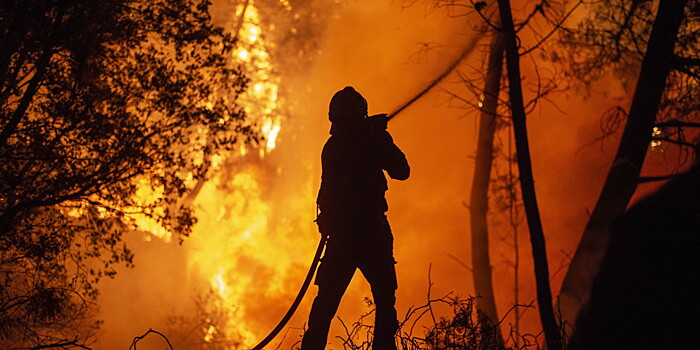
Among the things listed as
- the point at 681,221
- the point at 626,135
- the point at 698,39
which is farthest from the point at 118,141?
the point at 698,39

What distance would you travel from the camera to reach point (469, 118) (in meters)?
14.6

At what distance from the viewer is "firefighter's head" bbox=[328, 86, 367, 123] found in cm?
499

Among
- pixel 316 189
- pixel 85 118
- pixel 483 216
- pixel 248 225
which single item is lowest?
pixel 483 216

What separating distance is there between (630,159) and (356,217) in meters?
3.51

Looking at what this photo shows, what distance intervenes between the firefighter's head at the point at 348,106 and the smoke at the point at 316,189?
13.3 ft

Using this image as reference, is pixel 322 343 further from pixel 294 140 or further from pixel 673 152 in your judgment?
pixel 294 140

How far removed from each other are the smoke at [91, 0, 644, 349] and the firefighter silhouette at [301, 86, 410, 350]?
4.16 metres

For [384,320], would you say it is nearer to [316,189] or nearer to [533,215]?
[533,215]

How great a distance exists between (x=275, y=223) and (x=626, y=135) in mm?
15584

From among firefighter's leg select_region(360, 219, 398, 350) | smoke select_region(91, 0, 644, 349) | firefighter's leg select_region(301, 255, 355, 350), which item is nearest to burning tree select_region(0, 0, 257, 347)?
smoke select_region(91, 0, 644, 349)

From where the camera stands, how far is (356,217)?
196 inches

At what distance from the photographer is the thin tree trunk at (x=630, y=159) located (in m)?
6.40

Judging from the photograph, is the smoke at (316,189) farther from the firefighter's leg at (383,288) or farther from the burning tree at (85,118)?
A: the firefighter's leg at (383,288)

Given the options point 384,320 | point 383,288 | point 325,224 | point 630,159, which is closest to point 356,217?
point 325,224
